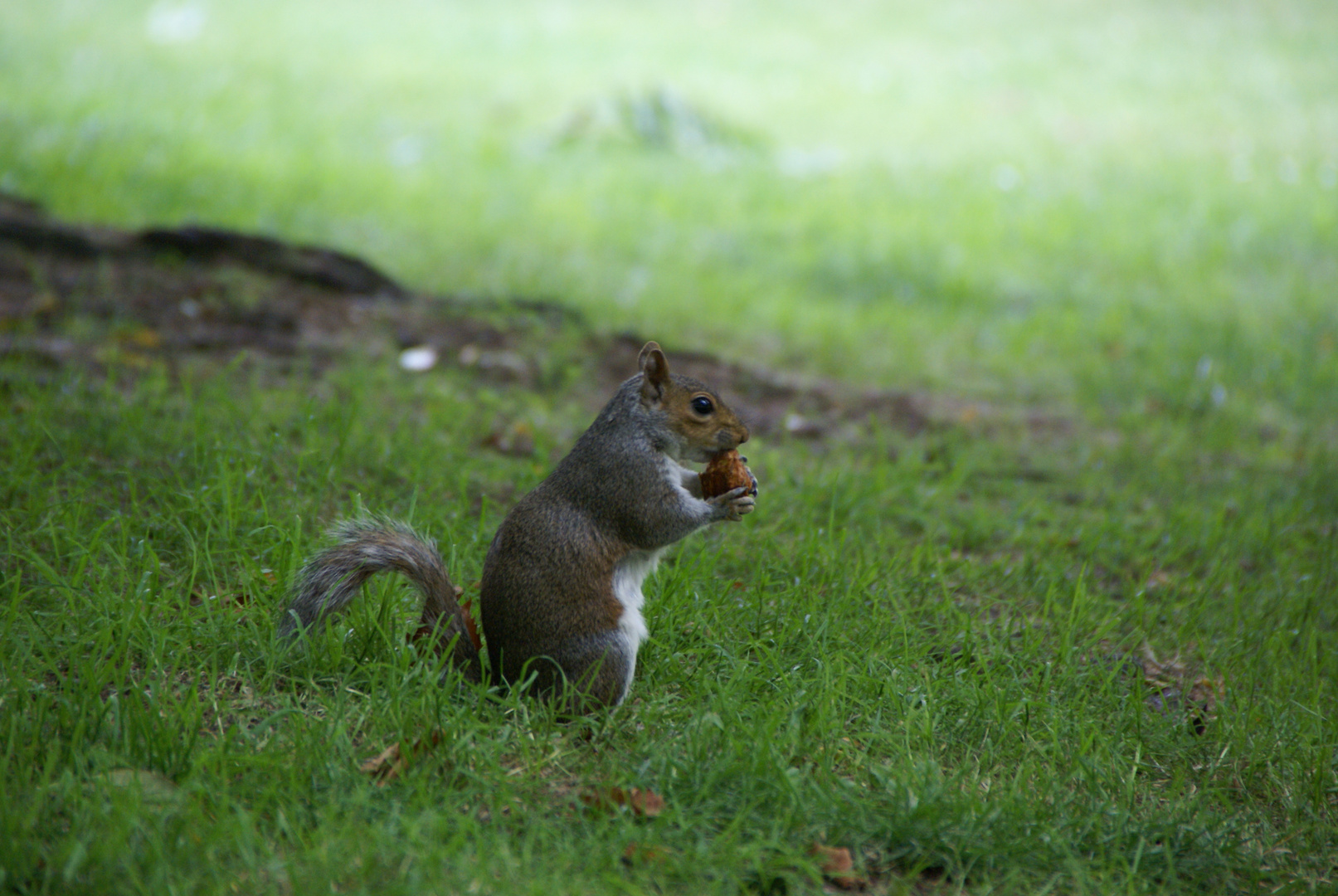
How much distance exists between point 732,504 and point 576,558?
343mm

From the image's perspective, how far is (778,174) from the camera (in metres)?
8.60

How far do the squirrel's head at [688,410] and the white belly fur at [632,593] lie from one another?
24 cm

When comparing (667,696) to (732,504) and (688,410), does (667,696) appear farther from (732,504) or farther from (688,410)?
(688,410)

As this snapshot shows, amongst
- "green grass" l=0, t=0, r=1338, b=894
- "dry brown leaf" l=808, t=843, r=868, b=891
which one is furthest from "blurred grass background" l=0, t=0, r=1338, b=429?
"dry brown leaf" l=808, t=843, r=868, b=891

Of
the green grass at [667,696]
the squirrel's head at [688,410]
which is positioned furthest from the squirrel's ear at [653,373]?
the green grass at [667,696]

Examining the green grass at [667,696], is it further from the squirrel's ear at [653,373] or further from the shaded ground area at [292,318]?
the shaded ground area at [292,318]

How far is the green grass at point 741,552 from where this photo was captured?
6.14ft

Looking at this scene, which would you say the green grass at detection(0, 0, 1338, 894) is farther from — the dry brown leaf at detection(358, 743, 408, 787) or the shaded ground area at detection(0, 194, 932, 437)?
the shaded ground area at detection(0, 194, 932, 437)

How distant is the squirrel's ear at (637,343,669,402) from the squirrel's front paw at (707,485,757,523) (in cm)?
25

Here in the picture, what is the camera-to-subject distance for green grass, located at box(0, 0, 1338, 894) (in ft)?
6.14

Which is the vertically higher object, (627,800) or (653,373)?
(653,373)

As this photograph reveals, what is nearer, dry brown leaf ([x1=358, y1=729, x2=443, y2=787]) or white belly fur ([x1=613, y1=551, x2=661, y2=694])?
dry brown leaf ([x1=358, y1=729, x2=443, y2=787])

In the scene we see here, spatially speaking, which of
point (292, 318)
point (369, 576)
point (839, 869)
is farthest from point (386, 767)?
point (292, 318)

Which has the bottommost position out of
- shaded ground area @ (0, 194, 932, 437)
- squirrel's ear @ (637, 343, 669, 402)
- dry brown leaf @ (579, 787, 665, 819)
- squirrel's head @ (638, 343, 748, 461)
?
shaded ground area @ (0, 194, 932, 437)
